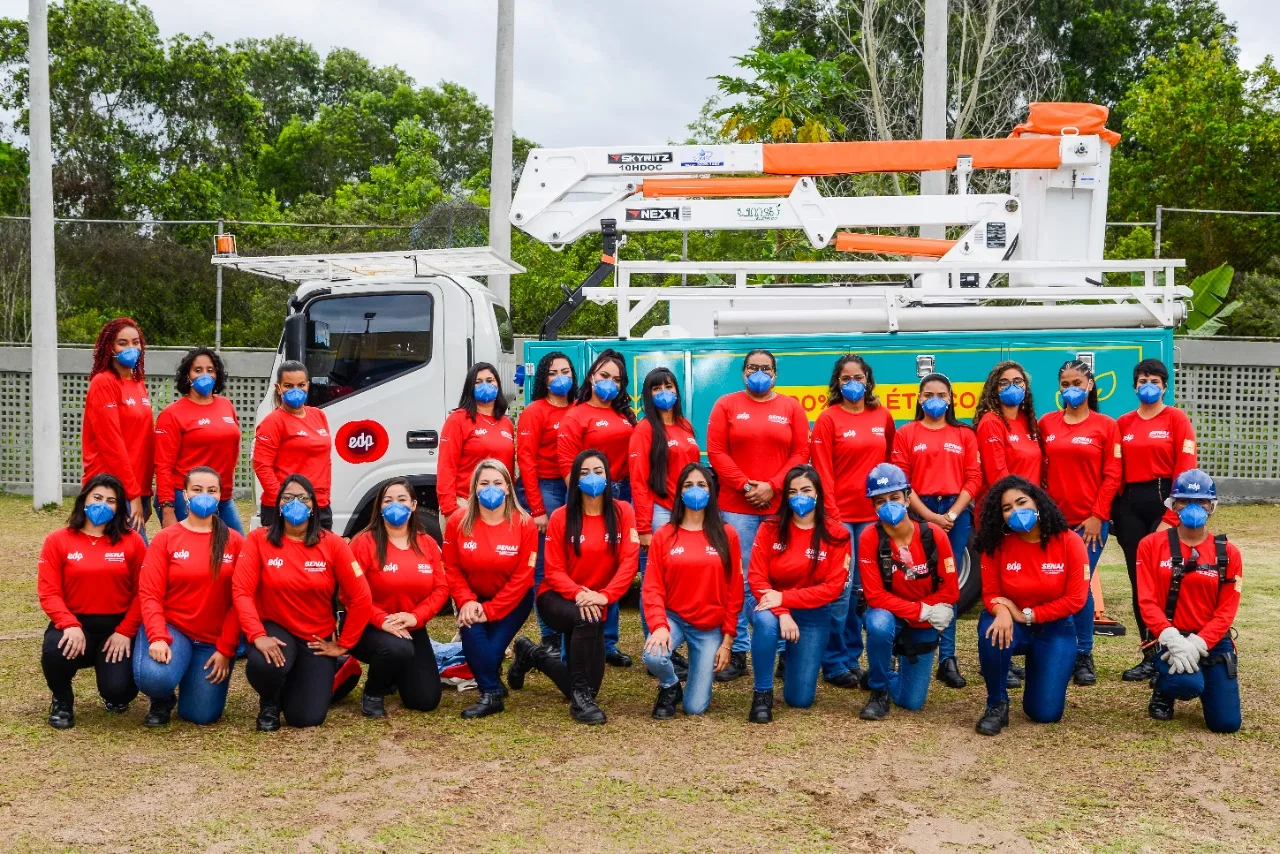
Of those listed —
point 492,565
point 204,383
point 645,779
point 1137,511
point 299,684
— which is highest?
point 204,383

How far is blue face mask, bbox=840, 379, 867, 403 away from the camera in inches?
296

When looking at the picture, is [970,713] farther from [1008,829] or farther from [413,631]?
[413,631]

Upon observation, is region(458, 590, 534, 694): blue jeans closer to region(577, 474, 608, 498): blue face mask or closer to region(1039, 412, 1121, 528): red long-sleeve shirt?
region(577, 474, 608, 498): blue face mask

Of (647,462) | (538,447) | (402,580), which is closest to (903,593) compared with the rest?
(647,462)

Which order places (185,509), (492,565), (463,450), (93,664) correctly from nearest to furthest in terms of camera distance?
(93,664)
(492,565)
(185,509)
(463,450)

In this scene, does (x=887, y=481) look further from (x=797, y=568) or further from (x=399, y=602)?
(x=399, y=602)

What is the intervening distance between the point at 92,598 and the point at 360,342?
9.52 ft

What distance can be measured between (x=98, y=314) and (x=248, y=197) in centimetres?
1017

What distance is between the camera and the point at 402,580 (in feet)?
22.2

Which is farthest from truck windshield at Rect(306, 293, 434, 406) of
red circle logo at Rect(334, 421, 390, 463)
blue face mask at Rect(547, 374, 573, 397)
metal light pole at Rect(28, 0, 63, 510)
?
metal light pole at Rect(28, 0, 63, 510)

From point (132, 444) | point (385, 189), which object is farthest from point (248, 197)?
point (132, 444)

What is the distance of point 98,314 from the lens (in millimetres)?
22391

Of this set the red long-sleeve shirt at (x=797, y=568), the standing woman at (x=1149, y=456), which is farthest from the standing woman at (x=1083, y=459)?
the red long-sleeve shirt at (x=797, y=568)

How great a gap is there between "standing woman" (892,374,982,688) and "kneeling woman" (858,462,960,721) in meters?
0.70
